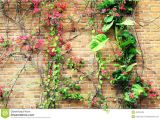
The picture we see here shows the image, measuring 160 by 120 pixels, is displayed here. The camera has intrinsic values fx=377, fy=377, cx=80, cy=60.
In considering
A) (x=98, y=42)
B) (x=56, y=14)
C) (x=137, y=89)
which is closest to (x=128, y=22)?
(x=98, y=42)

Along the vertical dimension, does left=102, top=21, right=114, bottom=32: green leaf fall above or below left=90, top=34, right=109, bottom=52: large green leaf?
above

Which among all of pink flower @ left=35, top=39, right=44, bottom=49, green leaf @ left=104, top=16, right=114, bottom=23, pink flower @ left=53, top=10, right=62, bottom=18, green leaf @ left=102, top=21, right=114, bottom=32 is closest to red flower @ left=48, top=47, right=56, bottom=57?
pink flower @ left=35, top=39, right=44, bottom=49

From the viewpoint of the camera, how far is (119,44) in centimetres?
627

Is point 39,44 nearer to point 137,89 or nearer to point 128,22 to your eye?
point 128,22

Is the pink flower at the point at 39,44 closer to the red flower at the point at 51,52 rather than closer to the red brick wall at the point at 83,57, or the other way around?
the red flower at the point at 51,52

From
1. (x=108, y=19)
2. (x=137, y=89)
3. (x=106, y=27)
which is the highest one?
(x=108, y=19)

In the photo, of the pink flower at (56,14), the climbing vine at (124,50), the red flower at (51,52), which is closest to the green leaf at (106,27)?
the climbing vine at (124,50)

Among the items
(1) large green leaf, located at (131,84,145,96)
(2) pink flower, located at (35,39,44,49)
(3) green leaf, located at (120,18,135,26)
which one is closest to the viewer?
(1) large green leaf, located at (131,84,145,96)

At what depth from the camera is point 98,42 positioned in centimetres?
614

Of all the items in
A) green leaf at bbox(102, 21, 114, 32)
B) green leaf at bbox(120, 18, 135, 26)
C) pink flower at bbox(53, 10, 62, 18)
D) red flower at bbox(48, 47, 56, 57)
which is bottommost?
red flower at bbox(48, 47, 56, 57)

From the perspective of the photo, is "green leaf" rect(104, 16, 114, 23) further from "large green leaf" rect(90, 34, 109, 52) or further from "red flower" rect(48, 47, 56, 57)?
"red flower" rect(48, 47, 56, 57)

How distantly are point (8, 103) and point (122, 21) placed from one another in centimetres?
233

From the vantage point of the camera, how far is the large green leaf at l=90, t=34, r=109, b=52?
6095 millimetres

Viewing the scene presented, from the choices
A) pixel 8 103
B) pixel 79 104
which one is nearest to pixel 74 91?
pixel 79 104
